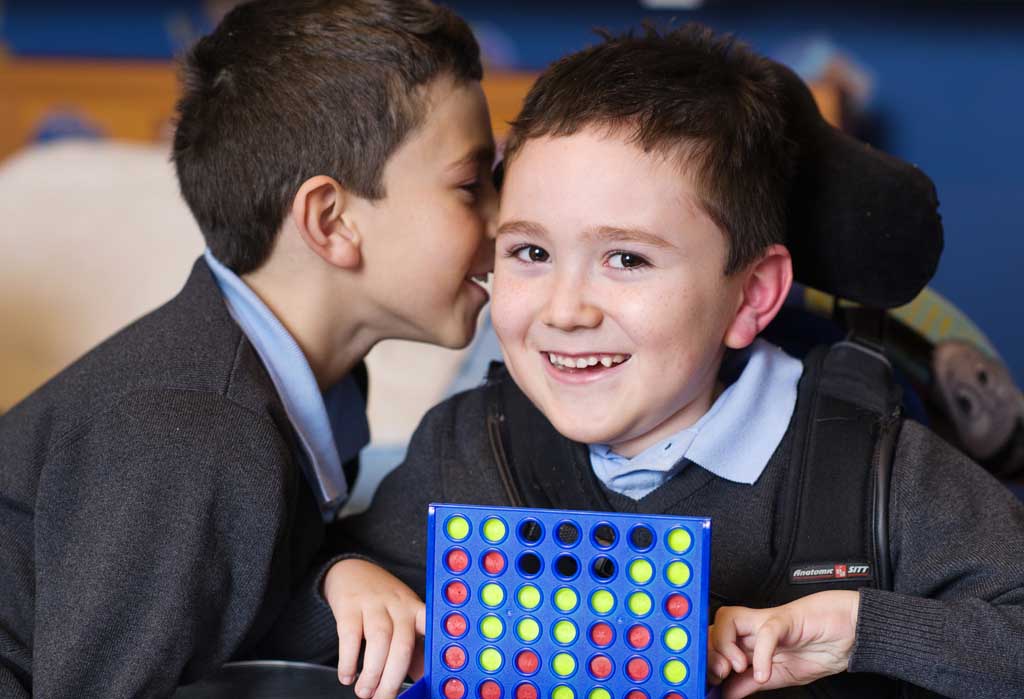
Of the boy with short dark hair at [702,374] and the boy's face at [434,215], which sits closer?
the boy with short dark hair at [702,374]

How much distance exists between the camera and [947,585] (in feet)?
2.64

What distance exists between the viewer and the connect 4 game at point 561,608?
69 cm

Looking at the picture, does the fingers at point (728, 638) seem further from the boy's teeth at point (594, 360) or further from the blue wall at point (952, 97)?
the blue wall at point (952, 97)

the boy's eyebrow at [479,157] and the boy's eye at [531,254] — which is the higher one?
the boy's eyebrow at [479,157]

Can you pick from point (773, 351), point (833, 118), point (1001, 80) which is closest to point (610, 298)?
point (773, 351)

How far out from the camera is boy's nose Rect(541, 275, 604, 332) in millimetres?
819

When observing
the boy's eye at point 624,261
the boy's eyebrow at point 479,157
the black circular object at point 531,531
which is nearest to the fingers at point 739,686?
the black circular object at point 531,531

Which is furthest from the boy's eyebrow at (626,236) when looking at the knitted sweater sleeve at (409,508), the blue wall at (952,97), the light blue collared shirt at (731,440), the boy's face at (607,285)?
the blue wall at (952,97)

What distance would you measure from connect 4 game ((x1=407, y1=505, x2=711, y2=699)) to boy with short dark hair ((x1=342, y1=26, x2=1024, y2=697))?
0.19 ft

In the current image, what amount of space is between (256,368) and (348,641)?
0.23 m

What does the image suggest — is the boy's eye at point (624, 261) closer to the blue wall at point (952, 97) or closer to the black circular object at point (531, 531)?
the black circular object at point (531, 531)

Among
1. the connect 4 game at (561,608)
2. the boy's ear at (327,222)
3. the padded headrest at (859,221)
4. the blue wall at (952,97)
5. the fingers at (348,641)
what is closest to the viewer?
the connect 4 game at (561,608)

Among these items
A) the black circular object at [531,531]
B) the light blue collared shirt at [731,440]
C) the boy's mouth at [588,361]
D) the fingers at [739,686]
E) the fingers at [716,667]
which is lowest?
the fingers at [739,686]

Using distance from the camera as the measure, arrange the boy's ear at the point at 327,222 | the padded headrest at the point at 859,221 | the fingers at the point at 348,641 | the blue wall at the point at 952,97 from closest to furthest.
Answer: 1. the fingers at the point at 348,641
2. the padded headrest at the point at 859,221
3. the boy's ear at the point at 327,222
4. the blue wall at the point at 952,97
